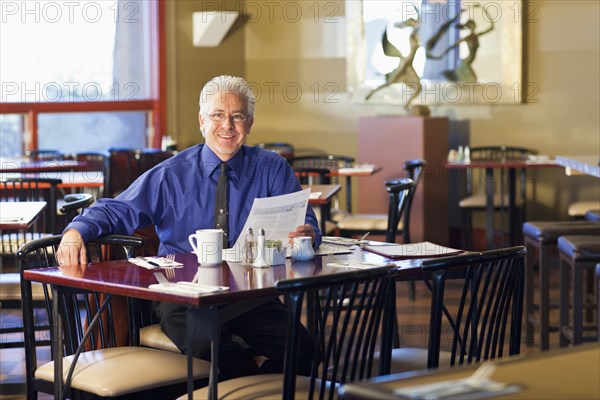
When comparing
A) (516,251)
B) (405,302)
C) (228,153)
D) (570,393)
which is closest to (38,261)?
(228,153)

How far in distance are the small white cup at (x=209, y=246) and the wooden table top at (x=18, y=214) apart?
1530 millimetres

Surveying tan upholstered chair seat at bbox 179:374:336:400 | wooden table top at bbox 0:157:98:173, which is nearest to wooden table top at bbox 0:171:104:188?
wooden table top at bbox 0:157:98:173

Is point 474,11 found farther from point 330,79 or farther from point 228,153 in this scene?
point 228,153

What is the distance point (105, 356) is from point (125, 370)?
19 centimetres

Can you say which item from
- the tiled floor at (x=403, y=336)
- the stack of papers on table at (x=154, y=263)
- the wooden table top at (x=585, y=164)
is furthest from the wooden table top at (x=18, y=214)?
the wooden table top at (x=585, y=164)

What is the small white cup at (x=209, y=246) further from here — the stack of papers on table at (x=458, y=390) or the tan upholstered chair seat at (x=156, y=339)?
the stack of papers on table at (x=458, y=390)

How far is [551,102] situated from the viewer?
341 inches

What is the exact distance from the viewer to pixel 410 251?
134 inches

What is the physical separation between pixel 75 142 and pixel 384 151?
2589 mm

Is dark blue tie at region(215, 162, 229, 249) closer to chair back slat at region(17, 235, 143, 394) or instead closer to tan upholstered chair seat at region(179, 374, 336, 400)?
chair back slat at region(17, 235, 143, 394)

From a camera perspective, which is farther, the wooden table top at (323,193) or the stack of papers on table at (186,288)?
the wooden table top at (323,193)

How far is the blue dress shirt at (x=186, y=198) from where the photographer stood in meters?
3.54

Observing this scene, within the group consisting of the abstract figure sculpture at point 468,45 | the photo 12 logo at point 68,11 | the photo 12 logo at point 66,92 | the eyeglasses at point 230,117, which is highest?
the photo 12 logo at point 68,11

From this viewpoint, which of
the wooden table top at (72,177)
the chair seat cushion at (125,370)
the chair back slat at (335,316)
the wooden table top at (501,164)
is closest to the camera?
the chair back slat at (335,316)
